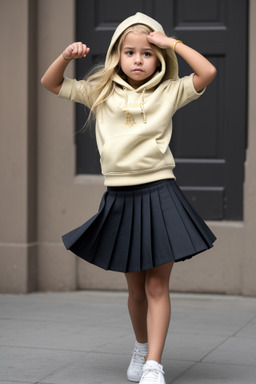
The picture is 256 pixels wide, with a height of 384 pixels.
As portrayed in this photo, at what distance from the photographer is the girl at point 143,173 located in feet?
12.9

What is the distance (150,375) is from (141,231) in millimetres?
692

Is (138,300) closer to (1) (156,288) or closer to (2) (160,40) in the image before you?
(1) (156,288)

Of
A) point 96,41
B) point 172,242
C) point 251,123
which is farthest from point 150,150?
point 96,41

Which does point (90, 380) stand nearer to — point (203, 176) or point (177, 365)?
point (177, 365)

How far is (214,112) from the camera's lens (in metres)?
6.61

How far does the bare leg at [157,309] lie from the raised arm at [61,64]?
108 centimetres

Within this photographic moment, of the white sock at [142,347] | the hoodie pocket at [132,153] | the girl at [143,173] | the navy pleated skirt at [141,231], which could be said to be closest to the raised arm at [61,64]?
the girl at [143,173]

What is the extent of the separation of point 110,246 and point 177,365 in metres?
0.85

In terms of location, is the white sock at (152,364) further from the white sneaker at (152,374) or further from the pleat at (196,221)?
the pleat at (196,221)

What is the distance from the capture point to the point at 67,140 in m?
6.82

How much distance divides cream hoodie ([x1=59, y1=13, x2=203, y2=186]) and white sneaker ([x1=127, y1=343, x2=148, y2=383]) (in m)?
0.90

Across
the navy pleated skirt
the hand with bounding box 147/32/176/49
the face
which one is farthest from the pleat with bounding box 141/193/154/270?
the hand with bounding box 147/32/176/49

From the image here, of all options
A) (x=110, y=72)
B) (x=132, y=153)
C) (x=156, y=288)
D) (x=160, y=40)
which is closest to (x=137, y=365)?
(x=156, y=288)

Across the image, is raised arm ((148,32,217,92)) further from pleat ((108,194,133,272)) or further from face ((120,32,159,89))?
pleat ((108,194,133,272))
